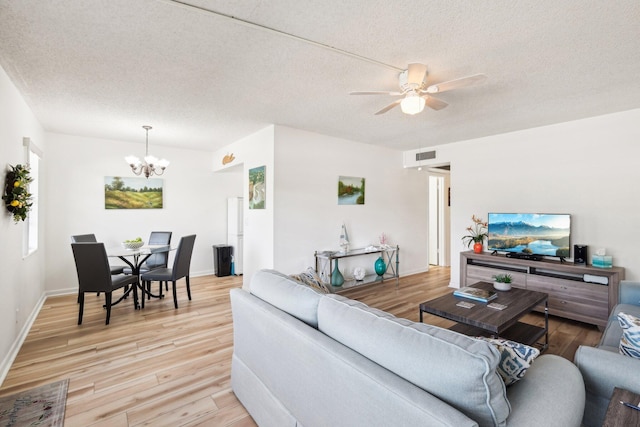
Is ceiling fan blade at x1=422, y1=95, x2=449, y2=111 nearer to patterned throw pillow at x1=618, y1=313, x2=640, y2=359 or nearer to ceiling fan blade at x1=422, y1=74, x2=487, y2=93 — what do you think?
ceiling fan blade at x1=422, y1=74, x2=487, y2=93

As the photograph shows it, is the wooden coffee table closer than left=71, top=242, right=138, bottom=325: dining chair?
Yes

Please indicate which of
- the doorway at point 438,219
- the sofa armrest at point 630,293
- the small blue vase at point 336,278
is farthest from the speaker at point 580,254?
the doorway at point 438,219

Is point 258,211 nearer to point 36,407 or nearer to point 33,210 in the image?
point 33,210

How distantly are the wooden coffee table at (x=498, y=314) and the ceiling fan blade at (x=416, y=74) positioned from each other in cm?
194

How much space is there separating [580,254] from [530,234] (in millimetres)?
567

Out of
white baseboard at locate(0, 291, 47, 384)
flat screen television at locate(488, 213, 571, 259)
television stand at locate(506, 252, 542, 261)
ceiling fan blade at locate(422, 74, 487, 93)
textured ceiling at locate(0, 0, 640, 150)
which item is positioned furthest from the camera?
television stand at locate(506, 252, 542, 261)

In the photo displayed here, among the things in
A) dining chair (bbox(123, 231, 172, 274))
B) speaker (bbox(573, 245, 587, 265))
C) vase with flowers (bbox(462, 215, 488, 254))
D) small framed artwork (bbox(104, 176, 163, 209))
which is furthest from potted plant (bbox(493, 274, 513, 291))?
small framed artwork (bbox(104, 176, 163, 209))

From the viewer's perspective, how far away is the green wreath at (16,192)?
2.61 meters

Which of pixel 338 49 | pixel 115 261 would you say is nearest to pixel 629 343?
pixel 338 49

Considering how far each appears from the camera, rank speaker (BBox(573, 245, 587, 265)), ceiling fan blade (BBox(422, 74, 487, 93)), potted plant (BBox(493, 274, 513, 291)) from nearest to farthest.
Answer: ceiling fan blade (BBox(422, 74, 487, 93)), potted plant (BBox(493, 274, 513, 291)), speaker (BBox(573, 245, 587, 265))

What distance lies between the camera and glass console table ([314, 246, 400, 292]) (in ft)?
15.0

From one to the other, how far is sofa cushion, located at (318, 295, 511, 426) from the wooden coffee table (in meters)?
1.49

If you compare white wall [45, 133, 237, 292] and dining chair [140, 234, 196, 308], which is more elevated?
white wall [45, 133, 237, 292]

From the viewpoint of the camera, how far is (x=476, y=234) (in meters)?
4.82
